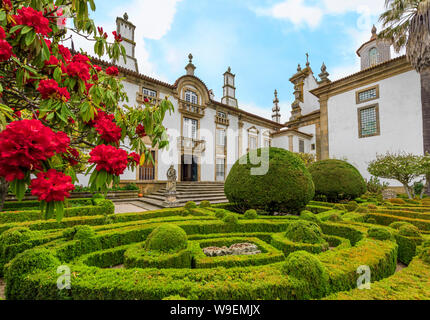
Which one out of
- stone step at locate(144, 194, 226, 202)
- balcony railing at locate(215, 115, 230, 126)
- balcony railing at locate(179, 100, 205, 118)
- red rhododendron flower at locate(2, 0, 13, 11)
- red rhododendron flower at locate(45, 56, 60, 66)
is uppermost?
balcony railing at locate(179, 100, 205, 118)

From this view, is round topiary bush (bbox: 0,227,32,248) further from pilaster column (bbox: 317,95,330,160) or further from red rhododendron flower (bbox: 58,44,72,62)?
pilaster column (bbox: 317,95,330,160)

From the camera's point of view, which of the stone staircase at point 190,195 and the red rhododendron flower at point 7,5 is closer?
the red rhododendron flower at point 7,5

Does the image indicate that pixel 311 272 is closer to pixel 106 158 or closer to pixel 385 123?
pixel 106 158

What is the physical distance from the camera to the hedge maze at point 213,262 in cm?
226

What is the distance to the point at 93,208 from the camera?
7324 mm

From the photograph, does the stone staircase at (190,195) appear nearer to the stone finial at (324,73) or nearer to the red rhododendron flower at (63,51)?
the red rhododendron flower at (63,51)

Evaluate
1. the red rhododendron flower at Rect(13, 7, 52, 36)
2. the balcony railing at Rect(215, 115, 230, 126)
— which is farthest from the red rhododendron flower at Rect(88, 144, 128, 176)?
the balcony railing at Rect(215, 115, 230, 126)

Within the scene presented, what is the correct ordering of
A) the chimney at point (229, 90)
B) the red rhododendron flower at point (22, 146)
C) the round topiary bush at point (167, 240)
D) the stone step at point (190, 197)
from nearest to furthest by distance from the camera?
the red rhododendron flower at point (22, 146), the round topiary bush at point (167, 240), the stone step at point (190, 197), the chimney at point (229, 90)

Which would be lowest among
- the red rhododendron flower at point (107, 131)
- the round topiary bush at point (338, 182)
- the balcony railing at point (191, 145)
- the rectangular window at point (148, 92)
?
the round topiary bush at point (338, 182)

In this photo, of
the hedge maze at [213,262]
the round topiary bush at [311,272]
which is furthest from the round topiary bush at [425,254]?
the round topiary bush at [311,272]

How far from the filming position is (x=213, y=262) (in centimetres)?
325

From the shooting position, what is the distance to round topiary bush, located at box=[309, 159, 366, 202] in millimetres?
10141

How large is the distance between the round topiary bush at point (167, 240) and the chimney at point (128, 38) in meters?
17.7

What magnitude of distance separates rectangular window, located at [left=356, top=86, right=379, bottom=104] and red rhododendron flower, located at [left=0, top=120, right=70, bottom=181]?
2138cm
